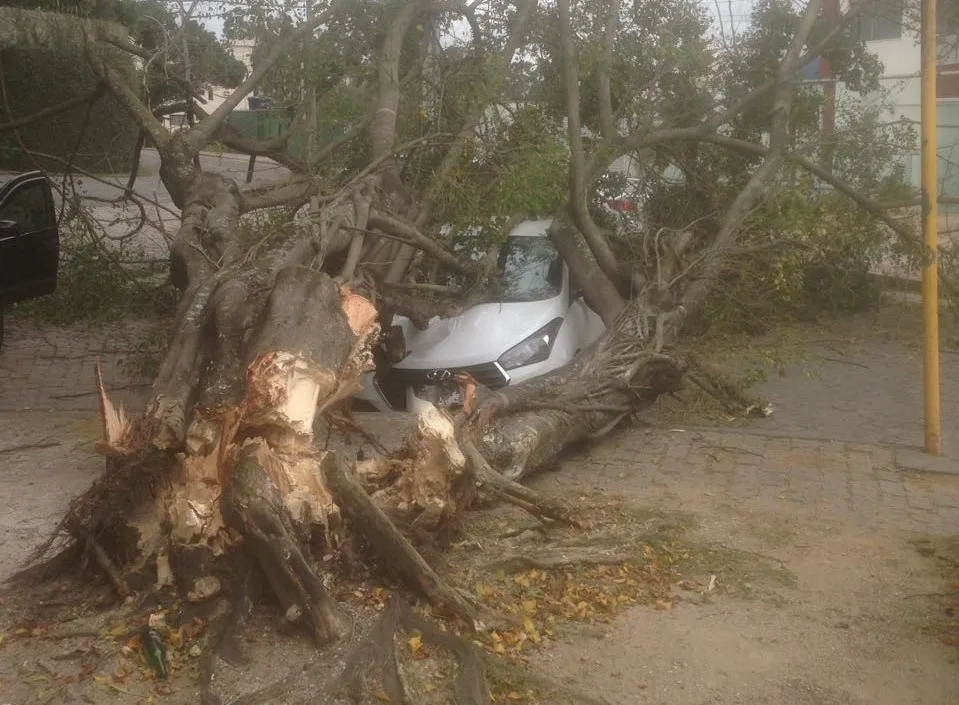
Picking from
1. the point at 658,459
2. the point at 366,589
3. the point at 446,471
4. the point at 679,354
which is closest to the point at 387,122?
the point at 679,354

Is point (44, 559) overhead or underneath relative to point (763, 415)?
overhead

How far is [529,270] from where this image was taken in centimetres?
946

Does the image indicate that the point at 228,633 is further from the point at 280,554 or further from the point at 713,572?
the point at 713,572

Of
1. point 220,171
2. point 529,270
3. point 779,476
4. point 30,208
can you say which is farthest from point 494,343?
point 30,208

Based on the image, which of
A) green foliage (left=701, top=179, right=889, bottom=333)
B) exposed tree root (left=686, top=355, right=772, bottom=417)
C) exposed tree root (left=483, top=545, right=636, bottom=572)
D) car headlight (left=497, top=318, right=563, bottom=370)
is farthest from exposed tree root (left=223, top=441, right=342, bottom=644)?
green foliage (left=701, top=179, right=889, bottom=333)

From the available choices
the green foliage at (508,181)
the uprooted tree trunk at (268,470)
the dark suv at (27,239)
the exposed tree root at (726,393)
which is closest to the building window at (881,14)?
the green foliage at (508,181)

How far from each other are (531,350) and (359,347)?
266 cm

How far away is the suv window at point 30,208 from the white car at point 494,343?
3.99 m

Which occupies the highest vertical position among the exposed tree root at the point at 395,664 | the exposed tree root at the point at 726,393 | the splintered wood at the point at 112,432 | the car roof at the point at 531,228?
the splintered wood at the point at 112,432

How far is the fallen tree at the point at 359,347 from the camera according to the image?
490 cm

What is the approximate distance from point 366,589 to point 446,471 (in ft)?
2.86

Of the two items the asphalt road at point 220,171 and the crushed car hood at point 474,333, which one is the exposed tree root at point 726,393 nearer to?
the crushed car hood at point 474,333

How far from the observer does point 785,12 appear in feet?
36.5

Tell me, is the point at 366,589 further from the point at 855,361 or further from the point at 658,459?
the point at 855,361
